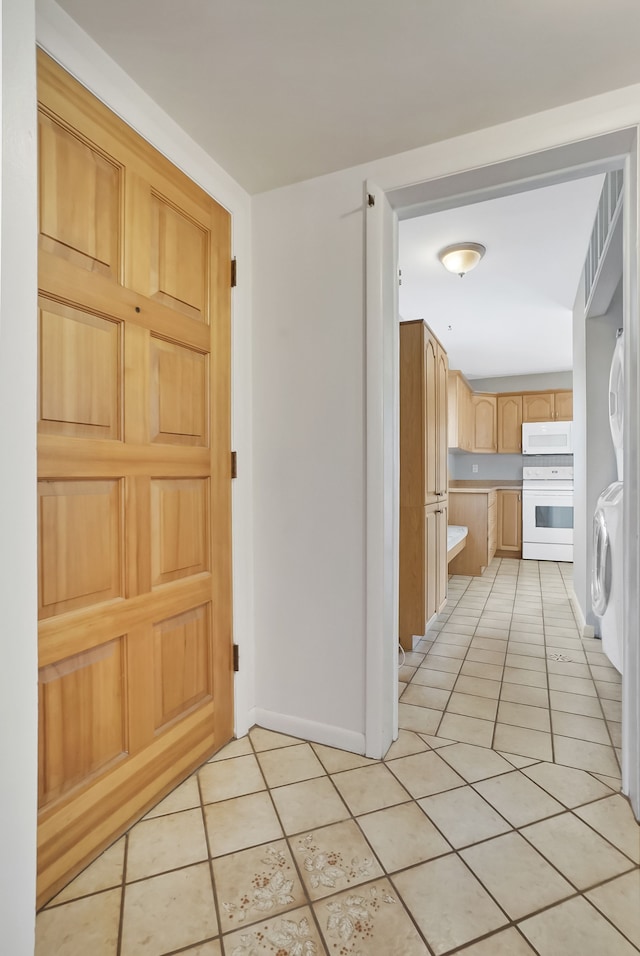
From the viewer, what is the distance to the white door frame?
1519 mm

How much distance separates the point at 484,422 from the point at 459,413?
4.24ft

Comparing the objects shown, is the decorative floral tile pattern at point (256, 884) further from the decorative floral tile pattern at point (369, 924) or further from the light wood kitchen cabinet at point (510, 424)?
the light wood kitchen cabinet at point (510, 424)

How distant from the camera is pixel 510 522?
20.7 feet

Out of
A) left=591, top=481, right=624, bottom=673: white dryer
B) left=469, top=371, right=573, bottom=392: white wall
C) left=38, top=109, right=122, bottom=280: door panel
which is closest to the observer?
left=38, top=109, right=122, bottom=280: door panel

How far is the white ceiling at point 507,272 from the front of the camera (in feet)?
8.55

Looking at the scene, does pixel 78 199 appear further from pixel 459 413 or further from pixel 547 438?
pixel 547 438

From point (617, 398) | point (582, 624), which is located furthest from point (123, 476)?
point (582, 624)

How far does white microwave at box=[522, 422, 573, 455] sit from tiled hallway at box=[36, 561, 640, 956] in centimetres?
459

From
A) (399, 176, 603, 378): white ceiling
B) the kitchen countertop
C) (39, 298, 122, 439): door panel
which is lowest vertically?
the kitchen countertop

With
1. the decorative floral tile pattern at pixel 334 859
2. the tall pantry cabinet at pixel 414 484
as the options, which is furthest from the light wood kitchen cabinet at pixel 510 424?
the decorative floral tile pattern at pixel 334 859

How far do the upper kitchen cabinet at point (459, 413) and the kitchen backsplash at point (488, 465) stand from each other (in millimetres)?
739

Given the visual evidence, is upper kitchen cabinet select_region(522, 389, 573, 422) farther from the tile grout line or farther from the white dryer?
the tile grout line

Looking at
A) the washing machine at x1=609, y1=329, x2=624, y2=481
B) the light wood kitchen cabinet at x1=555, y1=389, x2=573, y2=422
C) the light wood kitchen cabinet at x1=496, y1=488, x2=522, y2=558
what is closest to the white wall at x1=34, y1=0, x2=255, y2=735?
the washing machine at x1=609, y1=329, x2=624, y2=481

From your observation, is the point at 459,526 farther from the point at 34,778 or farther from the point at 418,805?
the point at 34,778
